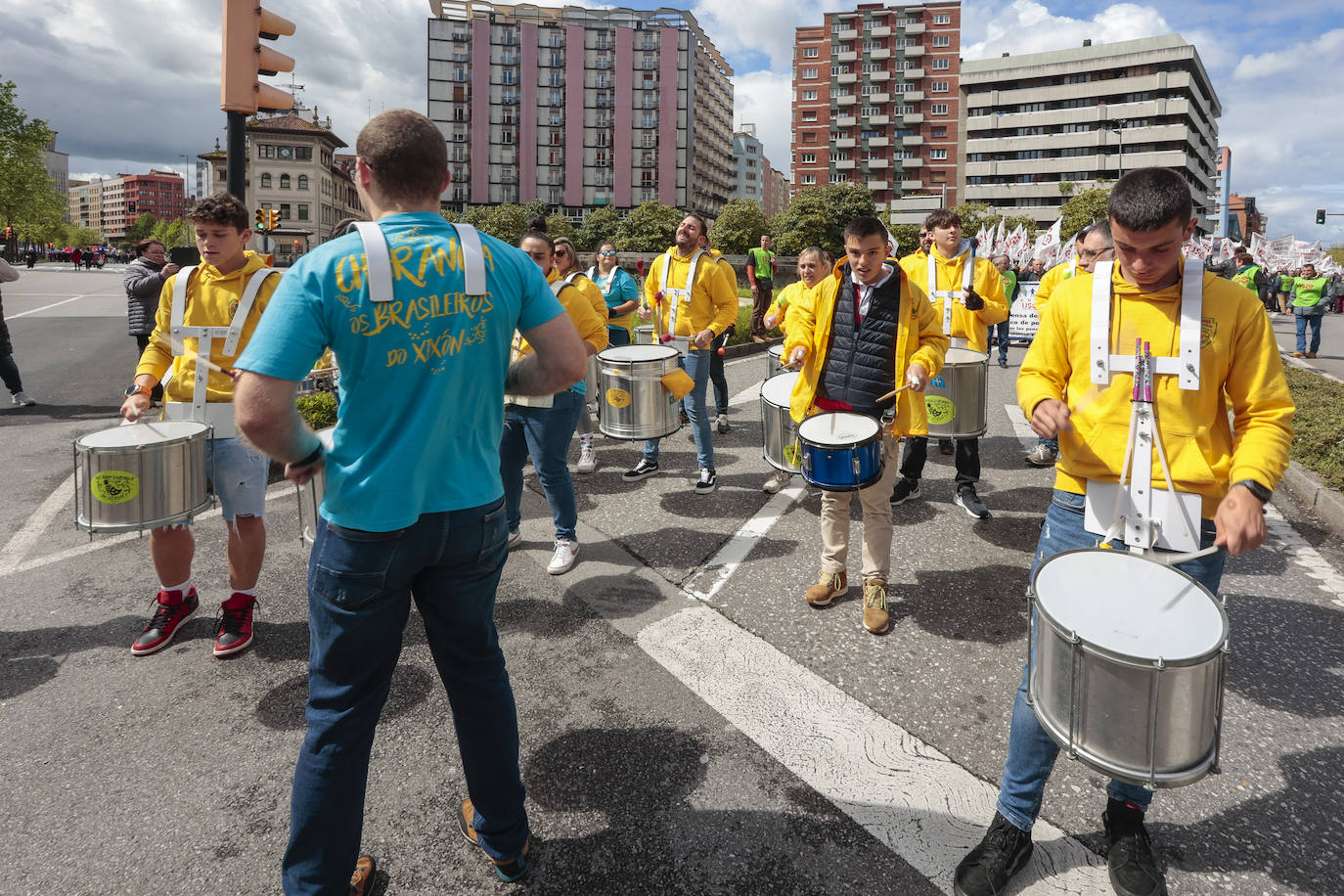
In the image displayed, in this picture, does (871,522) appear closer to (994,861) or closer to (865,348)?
(865,348)

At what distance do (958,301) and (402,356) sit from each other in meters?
5.19

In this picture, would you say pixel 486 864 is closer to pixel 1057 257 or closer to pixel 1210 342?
pixel 1210 342

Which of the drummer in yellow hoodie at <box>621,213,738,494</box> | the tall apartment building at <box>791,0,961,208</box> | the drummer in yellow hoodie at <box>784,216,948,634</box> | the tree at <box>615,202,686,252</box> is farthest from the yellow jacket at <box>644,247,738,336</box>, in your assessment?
the tall apartment building at <box>791,0,961,208</box>

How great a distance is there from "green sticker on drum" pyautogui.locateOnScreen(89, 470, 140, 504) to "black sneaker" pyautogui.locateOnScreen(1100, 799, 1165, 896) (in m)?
3.85

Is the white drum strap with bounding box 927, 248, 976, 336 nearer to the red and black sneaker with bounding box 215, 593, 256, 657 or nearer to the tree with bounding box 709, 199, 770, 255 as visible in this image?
the red and black sneaker with bounding box 215, 593, 256, 657

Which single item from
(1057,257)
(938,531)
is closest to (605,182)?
(1057,257)

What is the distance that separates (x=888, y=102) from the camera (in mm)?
102000

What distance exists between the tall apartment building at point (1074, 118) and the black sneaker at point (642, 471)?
90.7m

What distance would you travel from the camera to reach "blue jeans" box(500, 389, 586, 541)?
4.70 m

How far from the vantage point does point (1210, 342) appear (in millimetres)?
2248

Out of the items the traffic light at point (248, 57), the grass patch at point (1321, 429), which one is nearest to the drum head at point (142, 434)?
the traffic light at point (248, 57)

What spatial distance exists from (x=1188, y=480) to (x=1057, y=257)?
857 inches

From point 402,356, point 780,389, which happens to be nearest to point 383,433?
point 402,356

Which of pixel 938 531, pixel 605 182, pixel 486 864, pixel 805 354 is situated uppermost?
pixel 605 182
